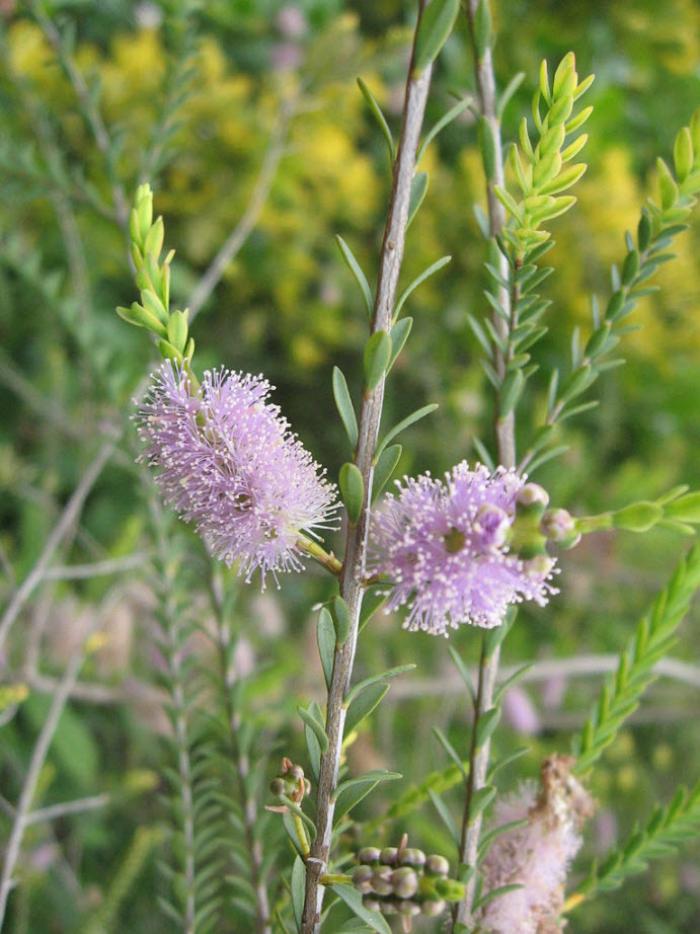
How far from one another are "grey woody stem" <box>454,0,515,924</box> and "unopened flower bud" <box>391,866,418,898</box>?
57 mm

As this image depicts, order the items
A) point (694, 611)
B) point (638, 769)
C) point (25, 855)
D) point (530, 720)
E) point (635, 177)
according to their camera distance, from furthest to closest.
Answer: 1. point (635, 177)
2. point (694, 611)
3. point (638, 769)
4. point (530, 720)
5. point (25, 855)

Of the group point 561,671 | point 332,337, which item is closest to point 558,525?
point 561,671

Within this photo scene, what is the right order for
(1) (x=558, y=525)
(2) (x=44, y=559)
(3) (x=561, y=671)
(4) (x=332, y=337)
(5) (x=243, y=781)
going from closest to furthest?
(1) (x=558, y=525) → (5) (x=243, y=781) → (2) (x=44, y=559) → (3) (x=561, y=671) → (4) (x=332, y=337)

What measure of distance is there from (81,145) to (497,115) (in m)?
0.83

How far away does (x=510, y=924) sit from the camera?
24cm

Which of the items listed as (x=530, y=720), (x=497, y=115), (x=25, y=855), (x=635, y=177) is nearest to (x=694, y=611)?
(x=530, y=720)

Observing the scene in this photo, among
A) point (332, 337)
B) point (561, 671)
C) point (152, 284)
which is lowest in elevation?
point (152, 284)

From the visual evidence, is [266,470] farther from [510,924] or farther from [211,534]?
[510,924]

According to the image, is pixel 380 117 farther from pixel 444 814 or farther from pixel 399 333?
pixel 444 814

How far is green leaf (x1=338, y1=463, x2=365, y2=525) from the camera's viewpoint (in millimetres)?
179

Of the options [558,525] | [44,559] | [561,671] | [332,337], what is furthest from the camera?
[332,337]

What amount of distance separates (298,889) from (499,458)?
130mm

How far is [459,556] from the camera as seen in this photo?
6.8 inches

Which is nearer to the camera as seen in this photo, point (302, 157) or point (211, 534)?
point (211, 534)
